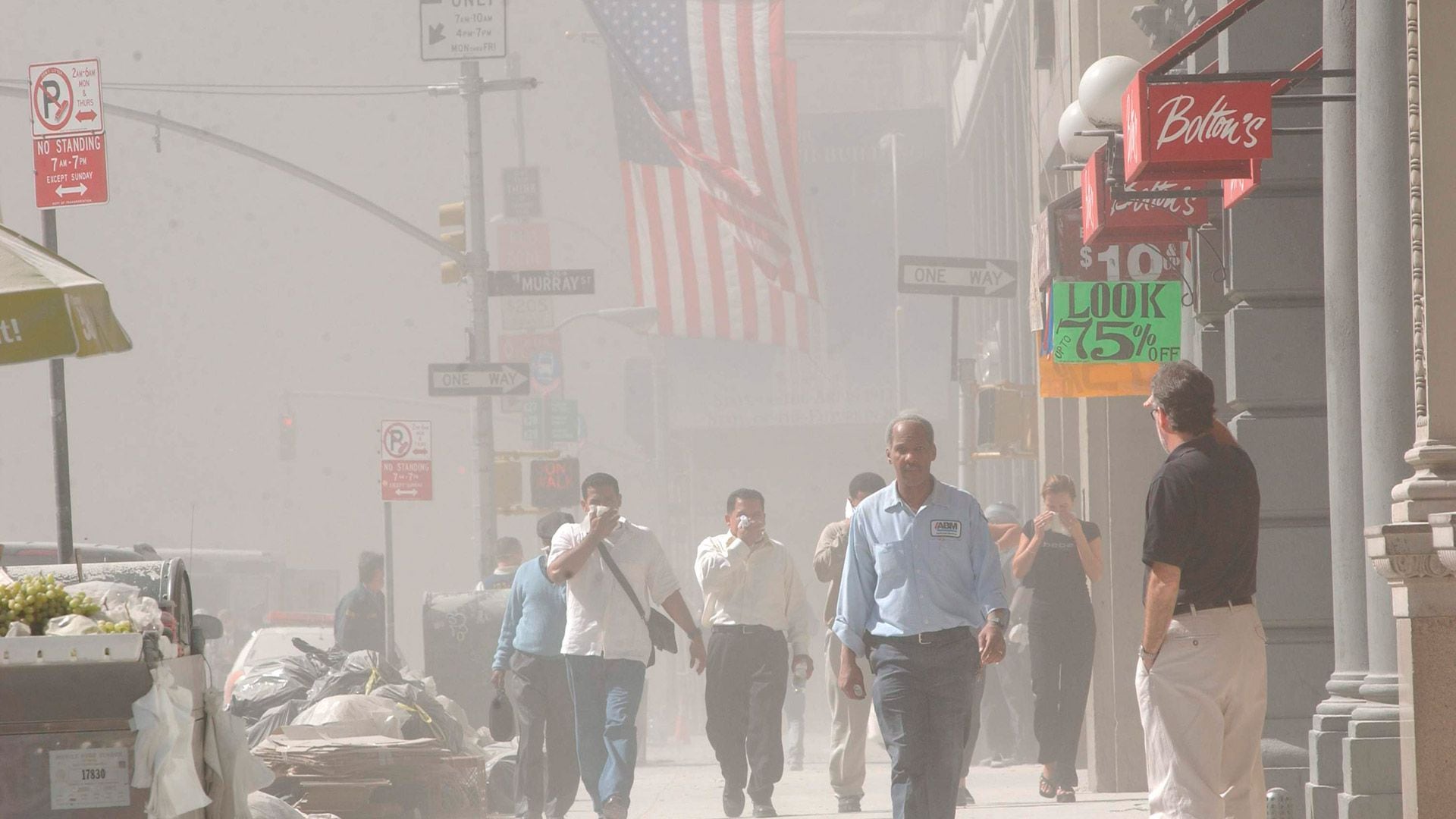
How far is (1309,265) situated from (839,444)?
152 feet

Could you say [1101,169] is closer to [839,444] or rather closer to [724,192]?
[724,192]

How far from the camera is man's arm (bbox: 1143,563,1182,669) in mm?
7152

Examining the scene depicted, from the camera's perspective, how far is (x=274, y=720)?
13.1 metres

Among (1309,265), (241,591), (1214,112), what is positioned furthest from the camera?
(241,591)

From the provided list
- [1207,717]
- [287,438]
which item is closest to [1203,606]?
[1207,717]

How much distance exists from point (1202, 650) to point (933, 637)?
147 centimetres

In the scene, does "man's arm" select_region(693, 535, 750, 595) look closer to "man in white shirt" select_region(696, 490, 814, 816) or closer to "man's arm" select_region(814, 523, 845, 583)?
"man in white shirt" select_region(696, 490, 814, 816)

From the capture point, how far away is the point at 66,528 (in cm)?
1018

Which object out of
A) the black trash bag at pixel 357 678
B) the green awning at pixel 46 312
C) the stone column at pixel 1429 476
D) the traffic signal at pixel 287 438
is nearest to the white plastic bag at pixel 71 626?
the green awning at pixel 46 312

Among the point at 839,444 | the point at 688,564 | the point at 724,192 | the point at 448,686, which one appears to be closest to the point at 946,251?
the point at 839,444

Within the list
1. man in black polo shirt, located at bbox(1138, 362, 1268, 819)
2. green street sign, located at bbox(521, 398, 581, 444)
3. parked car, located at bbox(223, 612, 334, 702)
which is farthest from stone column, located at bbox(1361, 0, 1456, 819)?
green street sign, located at bbox(521, 398, 581, 444)

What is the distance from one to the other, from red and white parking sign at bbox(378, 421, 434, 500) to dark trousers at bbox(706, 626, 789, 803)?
11144 millimetres

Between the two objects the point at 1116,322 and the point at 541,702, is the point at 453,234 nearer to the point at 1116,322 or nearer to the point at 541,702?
the point at 541,702

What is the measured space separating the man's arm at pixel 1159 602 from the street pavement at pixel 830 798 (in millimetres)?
4669
